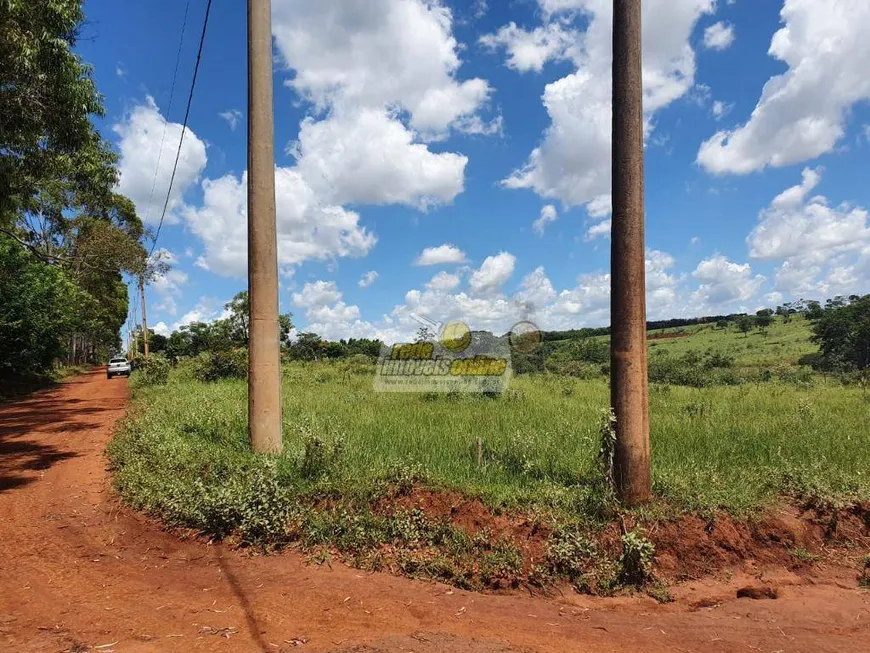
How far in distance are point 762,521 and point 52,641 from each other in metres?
5.64

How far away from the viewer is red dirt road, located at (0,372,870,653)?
10.4ft

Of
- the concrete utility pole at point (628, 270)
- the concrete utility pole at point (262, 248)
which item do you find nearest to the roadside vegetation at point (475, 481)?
the concrete utility pole at point (628, 270)

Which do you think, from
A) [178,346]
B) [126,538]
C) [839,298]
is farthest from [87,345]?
[839,298]

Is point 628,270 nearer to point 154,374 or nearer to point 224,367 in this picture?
point 224,367

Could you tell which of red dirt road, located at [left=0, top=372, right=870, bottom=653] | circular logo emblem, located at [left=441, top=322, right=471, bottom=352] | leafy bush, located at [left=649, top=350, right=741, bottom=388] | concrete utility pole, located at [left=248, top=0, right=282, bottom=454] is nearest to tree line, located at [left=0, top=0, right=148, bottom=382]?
concrete utility pole, located at [left=248, top=0, right=282, bottom=454]

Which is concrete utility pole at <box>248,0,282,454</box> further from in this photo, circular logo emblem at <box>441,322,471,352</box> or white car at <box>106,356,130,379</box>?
white car at <box>106,356,130,379</box>

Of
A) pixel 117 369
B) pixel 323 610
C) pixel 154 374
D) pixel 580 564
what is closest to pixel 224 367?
pixel 154 374

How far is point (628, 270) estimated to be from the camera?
4.85m

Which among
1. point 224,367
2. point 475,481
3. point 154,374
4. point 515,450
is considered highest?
point 224,367

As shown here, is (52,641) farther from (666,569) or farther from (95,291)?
(95,291)

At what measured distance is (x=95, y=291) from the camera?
102ft

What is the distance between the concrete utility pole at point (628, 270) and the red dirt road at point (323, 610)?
3.90ft

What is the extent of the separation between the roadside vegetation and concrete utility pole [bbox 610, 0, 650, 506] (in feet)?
0.76

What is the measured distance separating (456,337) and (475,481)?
13160 millimetres
